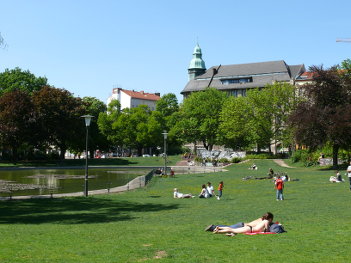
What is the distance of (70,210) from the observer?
75.6 feet

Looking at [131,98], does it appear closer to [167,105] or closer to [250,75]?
[167,105]

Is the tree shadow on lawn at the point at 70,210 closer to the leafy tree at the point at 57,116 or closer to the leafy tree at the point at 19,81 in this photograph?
the leafy tree at the point at 57,116

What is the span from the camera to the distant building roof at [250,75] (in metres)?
119

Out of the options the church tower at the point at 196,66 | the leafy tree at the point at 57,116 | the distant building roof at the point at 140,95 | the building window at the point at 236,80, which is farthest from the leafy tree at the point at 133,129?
the distant building roof at the point at 140,95

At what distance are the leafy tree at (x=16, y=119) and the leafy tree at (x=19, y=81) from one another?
41.5ft

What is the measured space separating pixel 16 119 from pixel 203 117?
4106 centimetres

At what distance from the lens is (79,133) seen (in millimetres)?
84438

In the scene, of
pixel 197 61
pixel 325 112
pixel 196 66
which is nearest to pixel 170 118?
pixel 196 66

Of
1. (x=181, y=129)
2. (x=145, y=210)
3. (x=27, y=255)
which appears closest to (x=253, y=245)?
(x=27, y=255)

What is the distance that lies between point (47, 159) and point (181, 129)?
2986 centimetres

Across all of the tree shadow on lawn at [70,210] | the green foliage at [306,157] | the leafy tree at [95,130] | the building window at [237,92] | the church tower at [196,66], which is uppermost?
the church tower at [196,66]

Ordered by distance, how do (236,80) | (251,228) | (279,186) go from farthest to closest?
(236,80)
(279,186)
(251,228)

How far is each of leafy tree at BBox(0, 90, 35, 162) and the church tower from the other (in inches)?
2899

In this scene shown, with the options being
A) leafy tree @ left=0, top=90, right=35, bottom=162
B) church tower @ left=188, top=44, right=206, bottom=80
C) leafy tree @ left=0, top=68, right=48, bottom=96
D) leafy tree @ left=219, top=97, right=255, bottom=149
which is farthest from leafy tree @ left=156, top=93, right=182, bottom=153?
leafy tree @ left=0, top=90, right=35, bottom=162
